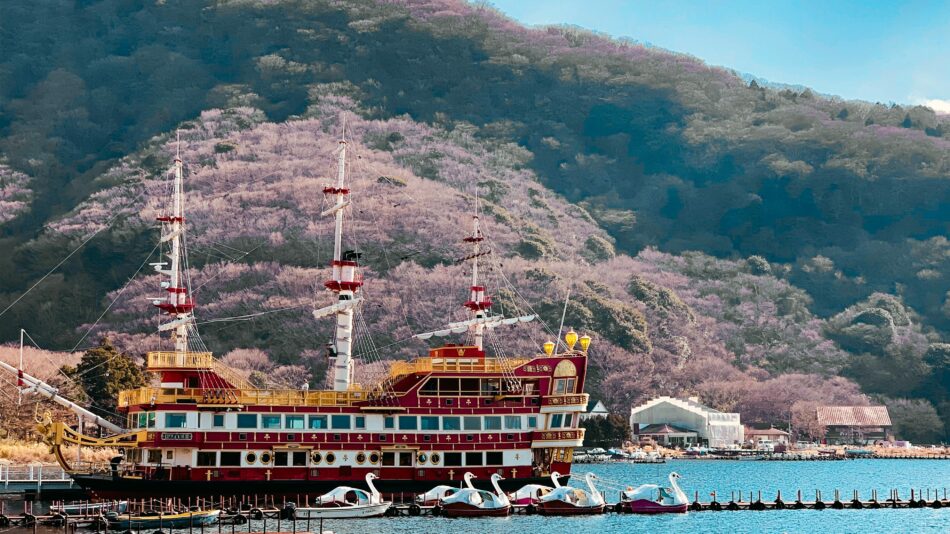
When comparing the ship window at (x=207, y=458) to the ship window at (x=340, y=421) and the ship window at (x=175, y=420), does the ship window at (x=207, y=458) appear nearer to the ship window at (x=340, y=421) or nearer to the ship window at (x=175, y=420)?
the ship window at (x=175, y=420)

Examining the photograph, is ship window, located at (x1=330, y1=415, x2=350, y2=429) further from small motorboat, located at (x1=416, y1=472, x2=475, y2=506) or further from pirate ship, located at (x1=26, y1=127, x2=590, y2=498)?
small motorboat, located at (x1=416, y1=472, x2=475, y2=506)

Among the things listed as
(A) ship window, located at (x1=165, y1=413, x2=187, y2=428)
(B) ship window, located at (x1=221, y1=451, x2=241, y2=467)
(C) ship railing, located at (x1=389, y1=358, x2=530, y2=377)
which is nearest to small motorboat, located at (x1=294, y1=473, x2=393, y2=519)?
(B) ship window, located at (x1=221, y1=451, x2=241, y2=467)

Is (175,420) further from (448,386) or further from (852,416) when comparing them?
(852,416)

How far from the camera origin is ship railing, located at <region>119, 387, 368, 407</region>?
6906 centimetres

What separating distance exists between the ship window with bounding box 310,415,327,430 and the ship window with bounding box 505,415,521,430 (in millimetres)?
9583

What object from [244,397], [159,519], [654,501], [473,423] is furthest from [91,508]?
[654,501]

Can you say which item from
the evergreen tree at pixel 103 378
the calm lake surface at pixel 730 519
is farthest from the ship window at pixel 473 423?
the evergreen tree at pixel 103 378

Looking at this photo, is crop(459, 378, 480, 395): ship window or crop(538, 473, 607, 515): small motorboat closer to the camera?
crop(538, 473, 607, 515): small motorboat

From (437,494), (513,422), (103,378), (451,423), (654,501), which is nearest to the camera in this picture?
(437,494)

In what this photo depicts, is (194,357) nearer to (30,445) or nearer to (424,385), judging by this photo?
(424,385)

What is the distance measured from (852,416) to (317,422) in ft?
337

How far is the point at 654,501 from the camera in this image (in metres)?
70.9

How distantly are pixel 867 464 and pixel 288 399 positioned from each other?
269ft

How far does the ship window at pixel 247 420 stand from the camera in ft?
228
